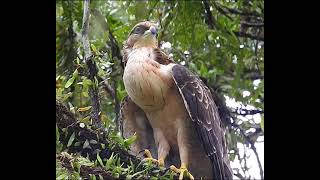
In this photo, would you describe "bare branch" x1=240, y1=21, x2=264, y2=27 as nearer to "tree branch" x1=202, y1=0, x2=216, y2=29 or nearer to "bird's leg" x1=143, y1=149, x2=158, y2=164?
"tree branch" x1=202, y1=0, x2=216, y2=29

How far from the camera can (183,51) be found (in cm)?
138

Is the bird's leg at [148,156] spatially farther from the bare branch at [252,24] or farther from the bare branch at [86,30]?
the bare branch at [252,24]

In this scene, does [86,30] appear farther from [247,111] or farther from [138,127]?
[247,111]

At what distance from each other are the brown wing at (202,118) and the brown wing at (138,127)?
0.30ft

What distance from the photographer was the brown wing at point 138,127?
1135mm

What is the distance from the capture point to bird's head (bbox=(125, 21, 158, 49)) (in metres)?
1.16

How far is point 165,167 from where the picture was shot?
3.67 feet

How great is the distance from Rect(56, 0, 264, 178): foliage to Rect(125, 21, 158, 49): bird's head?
41 millimetres

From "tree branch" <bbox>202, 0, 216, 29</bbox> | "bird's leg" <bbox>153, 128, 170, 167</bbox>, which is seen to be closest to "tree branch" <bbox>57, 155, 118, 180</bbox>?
"bird's leg" <bbox>153, 128, 170, 167</bbox>

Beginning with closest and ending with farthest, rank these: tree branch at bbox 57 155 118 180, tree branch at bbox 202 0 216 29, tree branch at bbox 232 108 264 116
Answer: tree branch at bbox 57 155 118 180 < tree branch at bbox 232 108 264 116 < tree branch at bbox 202 0 216 29
